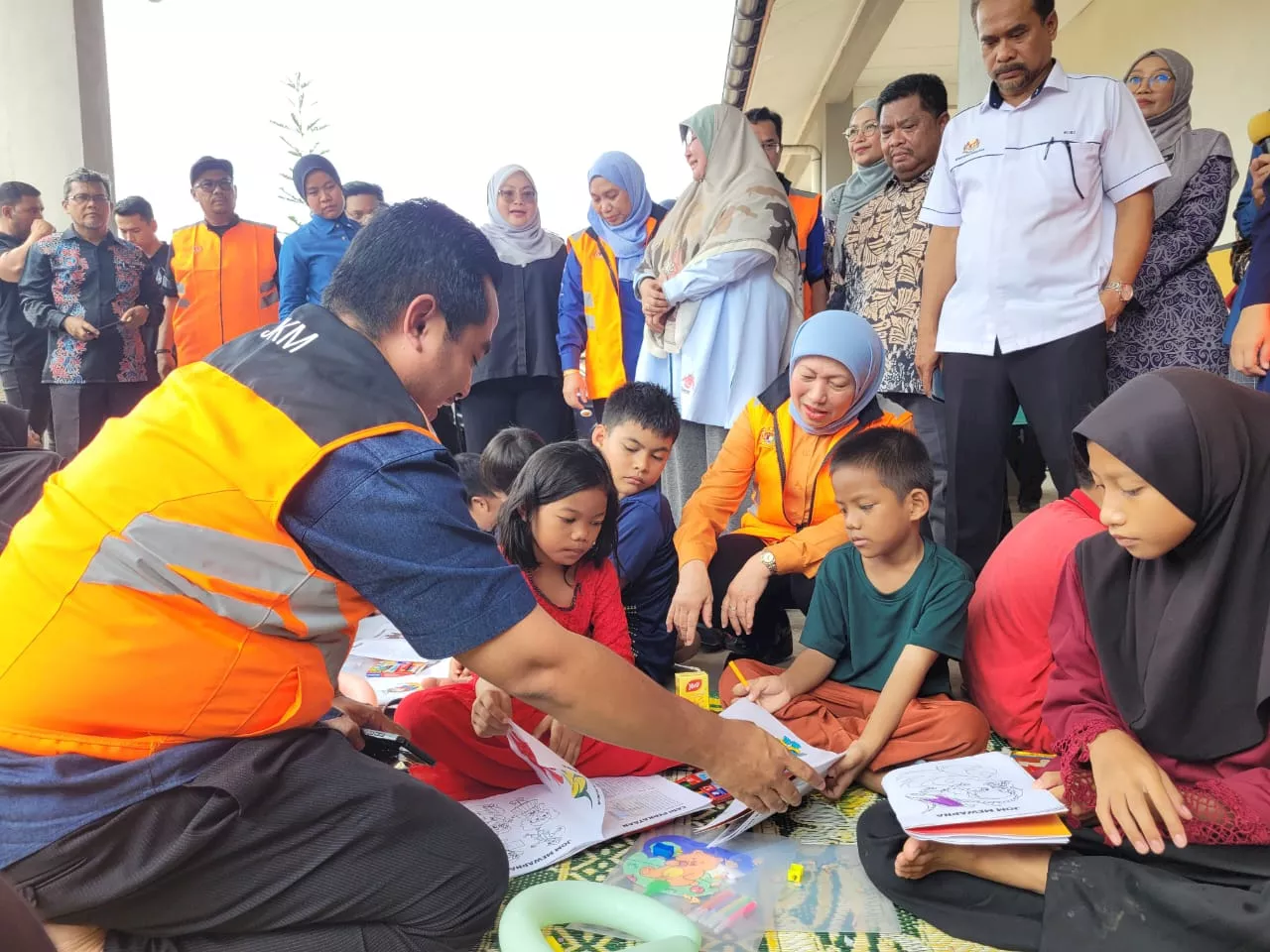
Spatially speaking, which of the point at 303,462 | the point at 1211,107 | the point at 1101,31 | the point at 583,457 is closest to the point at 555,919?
the point at 303,462

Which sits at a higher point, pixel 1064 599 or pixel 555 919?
pixel 1064 599

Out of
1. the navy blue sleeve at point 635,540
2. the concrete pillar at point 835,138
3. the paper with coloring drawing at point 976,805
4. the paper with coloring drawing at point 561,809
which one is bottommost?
the paper with coloring drawing at point 561,809

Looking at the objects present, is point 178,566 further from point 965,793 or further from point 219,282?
point 219,282

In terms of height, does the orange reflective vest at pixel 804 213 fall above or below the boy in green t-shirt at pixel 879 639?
above

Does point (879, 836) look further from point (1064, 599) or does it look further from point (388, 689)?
point (388, 689)

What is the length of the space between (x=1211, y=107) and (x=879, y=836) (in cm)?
601

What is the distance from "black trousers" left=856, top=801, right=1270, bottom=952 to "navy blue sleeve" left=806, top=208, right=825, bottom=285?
8.33 ft

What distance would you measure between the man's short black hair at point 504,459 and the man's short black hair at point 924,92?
66.1 inches

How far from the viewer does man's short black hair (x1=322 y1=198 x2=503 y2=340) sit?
4.10ft

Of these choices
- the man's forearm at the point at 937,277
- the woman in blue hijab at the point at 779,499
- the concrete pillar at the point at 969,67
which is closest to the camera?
the woman in blue hijab at the point at 779,499

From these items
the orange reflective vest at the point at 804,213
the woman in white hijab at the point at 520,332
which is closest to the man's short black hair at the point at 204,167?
the woman in white hijab at the point at 520,332

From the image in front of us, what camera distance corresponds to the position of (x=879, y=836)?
1528 mm

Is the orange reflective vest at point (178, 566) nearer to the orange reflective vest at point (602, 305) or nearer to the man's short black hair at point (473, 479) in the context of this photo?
the man's short black hair at point (473, 479)

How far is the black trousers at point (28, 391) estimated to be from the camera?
15.6ft
